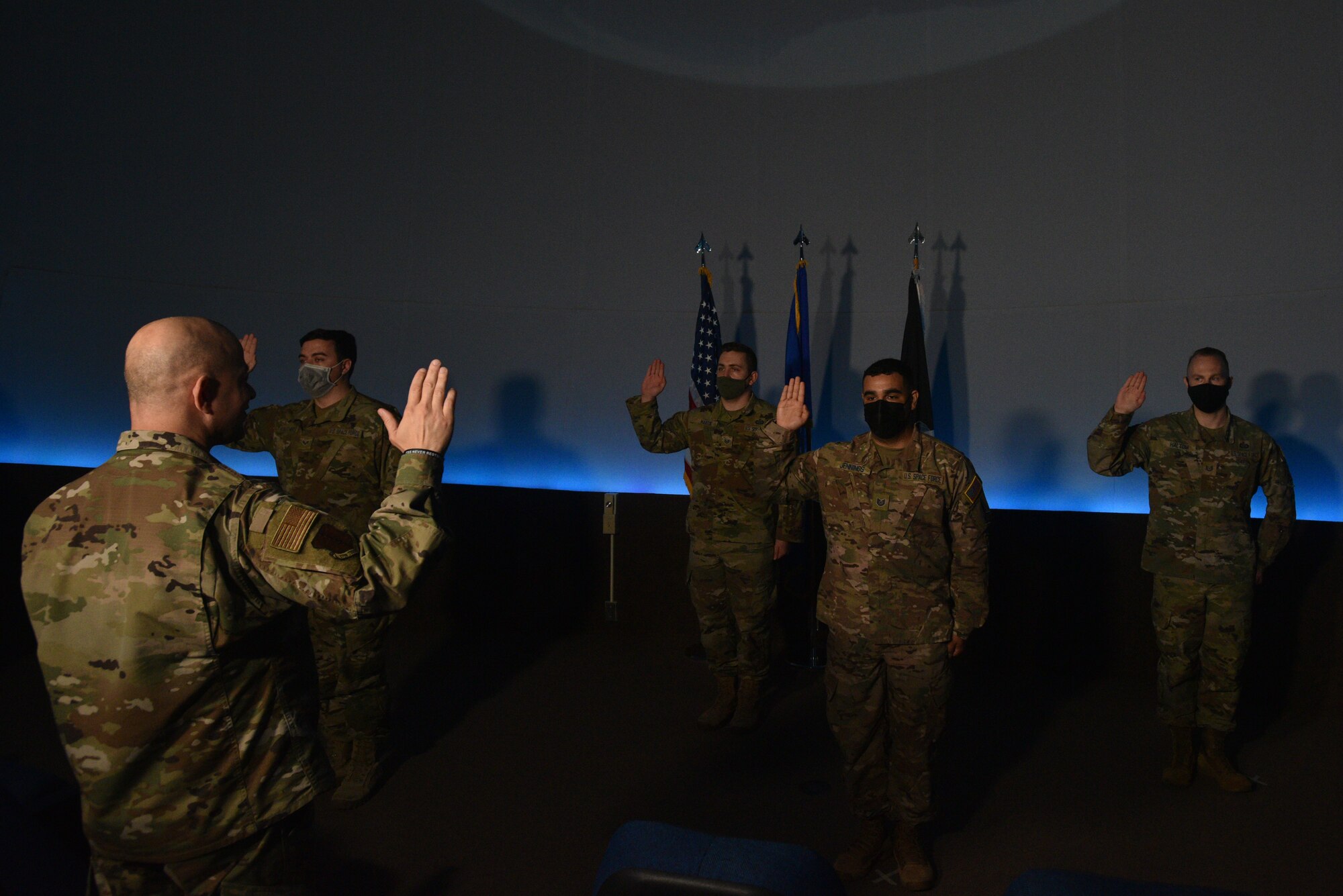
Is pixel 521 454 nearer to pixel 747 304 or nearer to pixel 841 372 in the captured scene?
pixel 747 304

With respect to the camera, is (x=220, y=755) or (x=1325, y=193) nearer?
(x=220, y=755)

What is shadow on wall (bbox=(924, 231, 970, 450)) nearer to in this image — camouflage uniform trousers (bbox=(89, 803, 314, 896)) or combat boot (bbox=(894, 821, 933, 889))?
combat boot (bbox=(894, 821, 933, 889))

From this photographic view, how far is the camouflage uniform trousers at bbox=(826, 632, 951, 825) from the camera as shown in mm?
2258

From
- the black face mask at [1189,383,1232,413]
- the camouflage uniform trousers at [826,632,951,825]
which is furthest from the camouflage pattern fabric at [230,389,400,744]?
the black face mask at [1189,383,1232,413]

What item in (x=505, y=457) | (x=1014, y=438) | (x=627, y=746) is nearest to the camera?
(x=627, y=746)

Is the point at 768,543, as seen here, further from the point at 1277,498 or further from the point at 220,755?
the point at 220,755

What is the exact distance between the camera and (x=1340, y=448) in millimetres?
3873

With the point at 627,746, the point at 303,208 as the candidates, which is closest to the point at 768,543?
the point at 627,746

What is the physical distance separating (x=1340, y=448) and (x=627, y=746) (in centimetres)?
376

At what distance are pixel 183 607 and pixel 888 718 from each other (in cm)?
191

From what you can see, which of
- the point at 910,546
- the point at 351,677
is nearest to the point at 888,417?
the point at 910,546

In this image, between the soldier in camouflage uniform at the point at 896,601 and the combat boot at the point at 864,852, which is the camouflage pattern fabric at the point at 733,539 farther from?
the combat boot at the point at 864,852

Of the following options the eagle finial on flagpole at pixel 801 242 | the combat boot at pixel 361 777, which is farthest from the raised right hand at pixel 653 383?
the combat boot at pixel 361 777

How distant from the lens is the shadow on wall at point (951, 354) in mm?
4754
